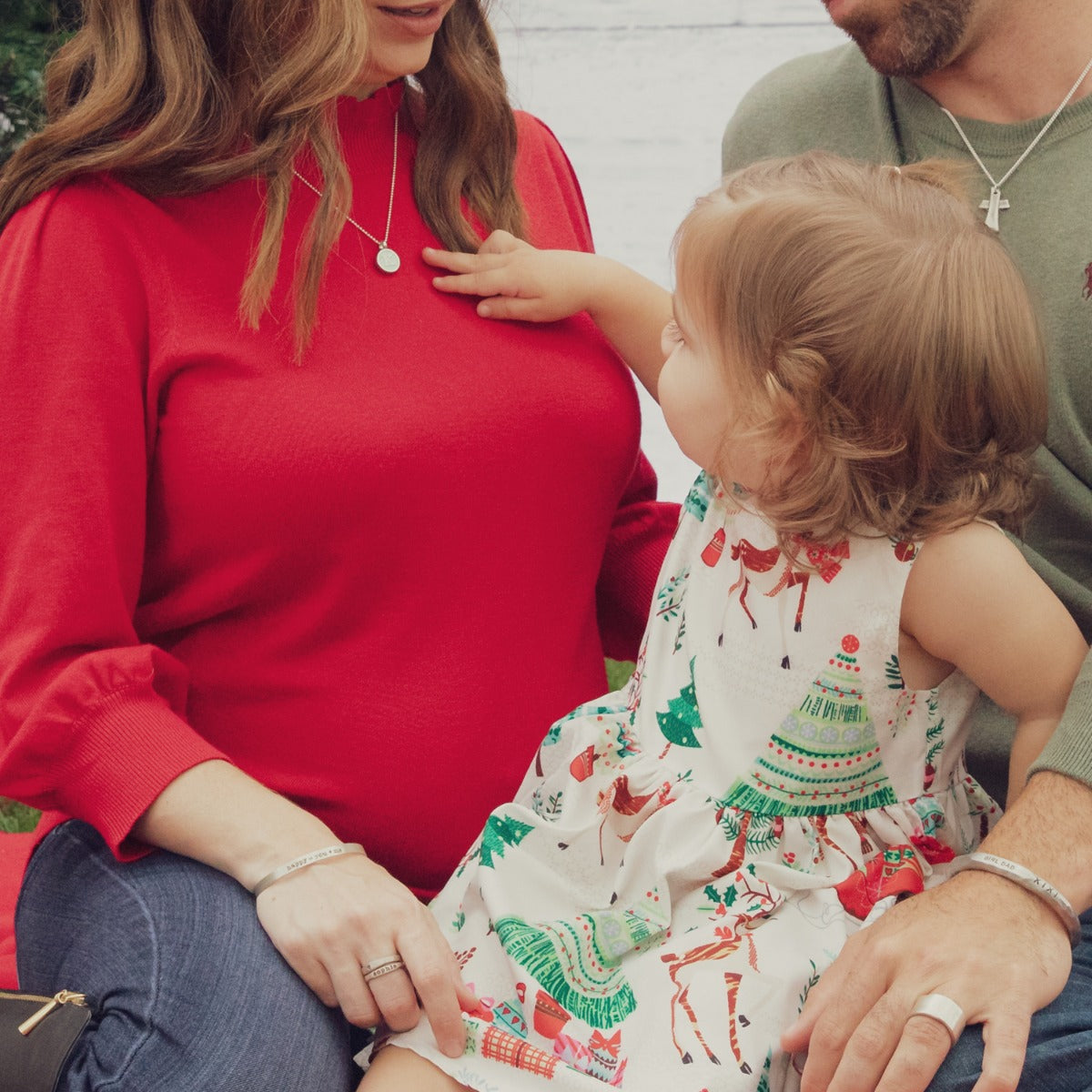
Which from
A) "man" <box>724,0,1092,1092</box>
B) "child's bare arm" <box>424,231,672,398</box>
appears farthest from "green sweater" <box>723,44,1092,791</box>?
"child's bare arm" <box>424,231,672,398</box>

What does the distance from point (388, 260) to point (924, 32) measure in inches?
30.4

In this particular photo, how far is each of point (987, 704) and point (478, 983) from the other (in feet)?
2.51

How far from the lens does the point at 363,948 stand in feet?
4.16

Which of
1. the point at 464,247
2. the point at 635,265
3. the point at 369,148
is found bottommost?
the point at 635,265

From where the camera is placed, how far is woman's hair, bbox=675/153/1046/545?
4.10 ft

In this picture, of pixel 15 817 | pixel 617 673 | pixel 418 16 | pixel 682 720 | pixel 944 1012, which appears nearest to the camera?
pixel 944 1012

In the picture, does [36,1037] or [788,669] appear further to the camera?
[788,669]

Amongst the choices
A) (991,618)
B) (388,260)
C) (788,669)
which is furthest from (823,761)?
(388,260)

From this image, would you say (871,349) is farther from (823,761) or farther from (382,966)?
(382,966)

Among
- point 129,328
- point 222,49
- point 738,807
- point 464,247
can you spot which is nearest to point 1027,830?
point 738,807

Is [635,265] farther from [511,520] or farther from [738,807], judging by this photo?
[738,807]

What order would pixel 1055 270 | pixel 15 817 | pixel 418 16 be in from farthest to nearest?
pixel 15 817 → pixel 1055 270 → pixel 418 16

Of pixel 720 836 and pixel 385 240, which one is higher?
pixel 385 240

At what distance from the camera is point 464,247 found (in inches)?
65.2
